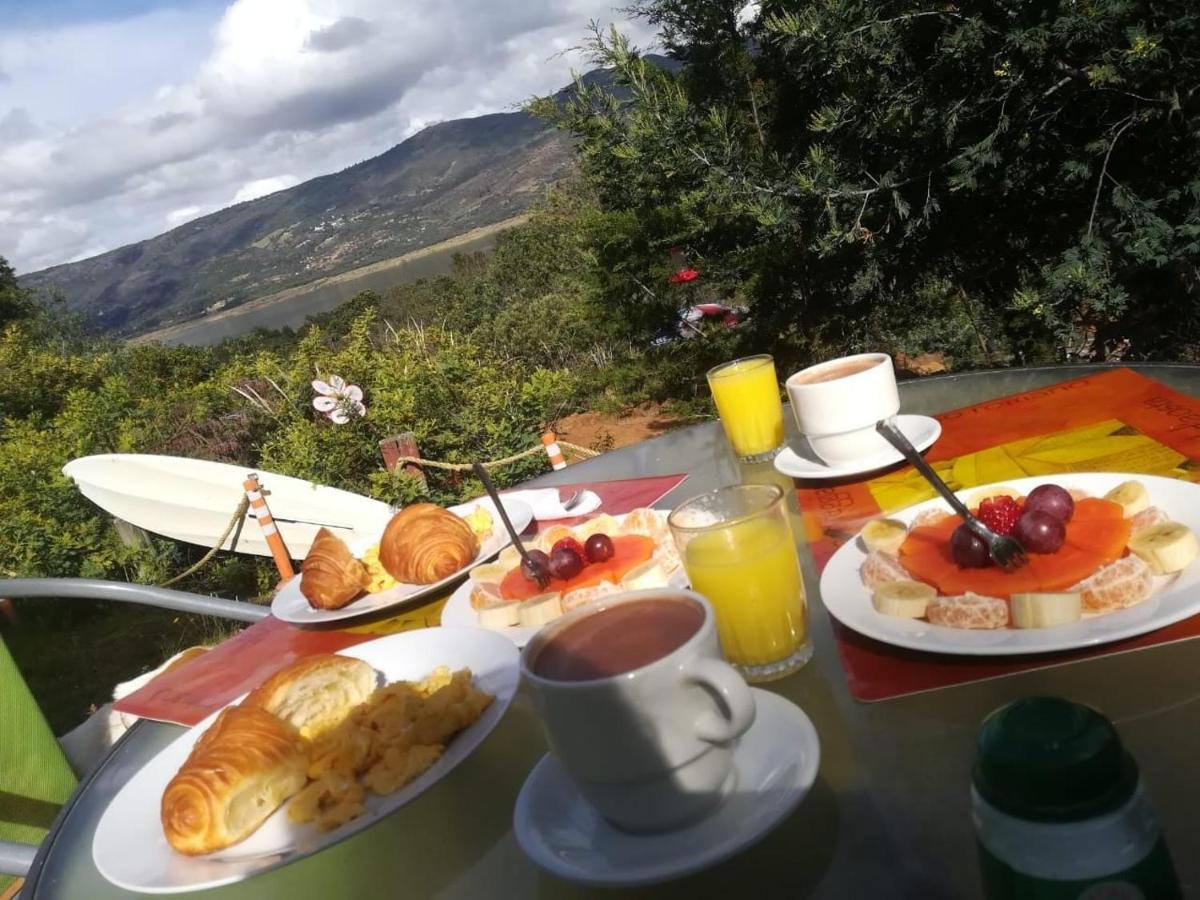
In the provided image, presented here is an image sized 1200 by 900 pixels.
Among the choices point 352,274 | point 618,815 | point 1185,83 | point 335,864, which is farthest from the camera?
point 352,274

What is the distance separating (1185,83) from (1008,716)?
10.4 feet

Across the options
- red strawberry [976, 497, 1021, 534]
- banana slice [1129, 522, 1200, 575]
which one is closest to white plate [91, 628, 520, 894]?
red strawberry [976, 497, 1021, 534]

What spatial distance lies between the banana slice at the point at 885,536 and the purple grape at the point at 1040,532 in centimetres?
15

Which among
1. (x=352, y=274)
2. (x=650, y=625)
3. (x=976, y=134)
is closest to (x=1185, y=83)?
(x=976, y=134)

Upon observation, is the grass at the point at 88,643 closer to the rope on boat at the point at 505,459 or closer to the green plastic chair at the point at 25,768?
the rope on boat at the point at 505,459

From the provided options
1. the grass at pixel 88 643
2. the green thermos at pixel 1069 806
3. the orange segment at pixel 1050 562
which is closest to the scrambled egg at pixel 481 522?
the orange segment at pixel 1050 562

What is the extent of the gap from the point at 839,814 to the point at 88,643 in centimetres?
631

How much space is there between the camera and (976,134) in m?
3.38

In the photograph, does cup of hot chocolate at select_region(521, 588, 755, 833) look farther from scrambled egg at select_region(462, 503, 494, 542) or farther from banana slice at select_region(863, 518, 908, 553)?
scrambled egg at select_region(462, 503, 494, 542)

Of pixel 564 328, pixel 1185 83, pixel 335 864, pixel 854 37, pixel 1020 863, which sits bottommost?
pixel 564 328

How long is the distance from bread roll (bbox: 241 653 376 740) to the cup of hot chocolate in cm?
43

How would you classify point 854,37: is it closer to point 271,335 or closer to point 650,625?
point 650,625

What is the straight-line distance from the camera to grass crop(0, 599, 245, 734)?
5.07 meters

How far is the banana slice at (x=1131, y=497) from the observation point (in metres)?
0.97
